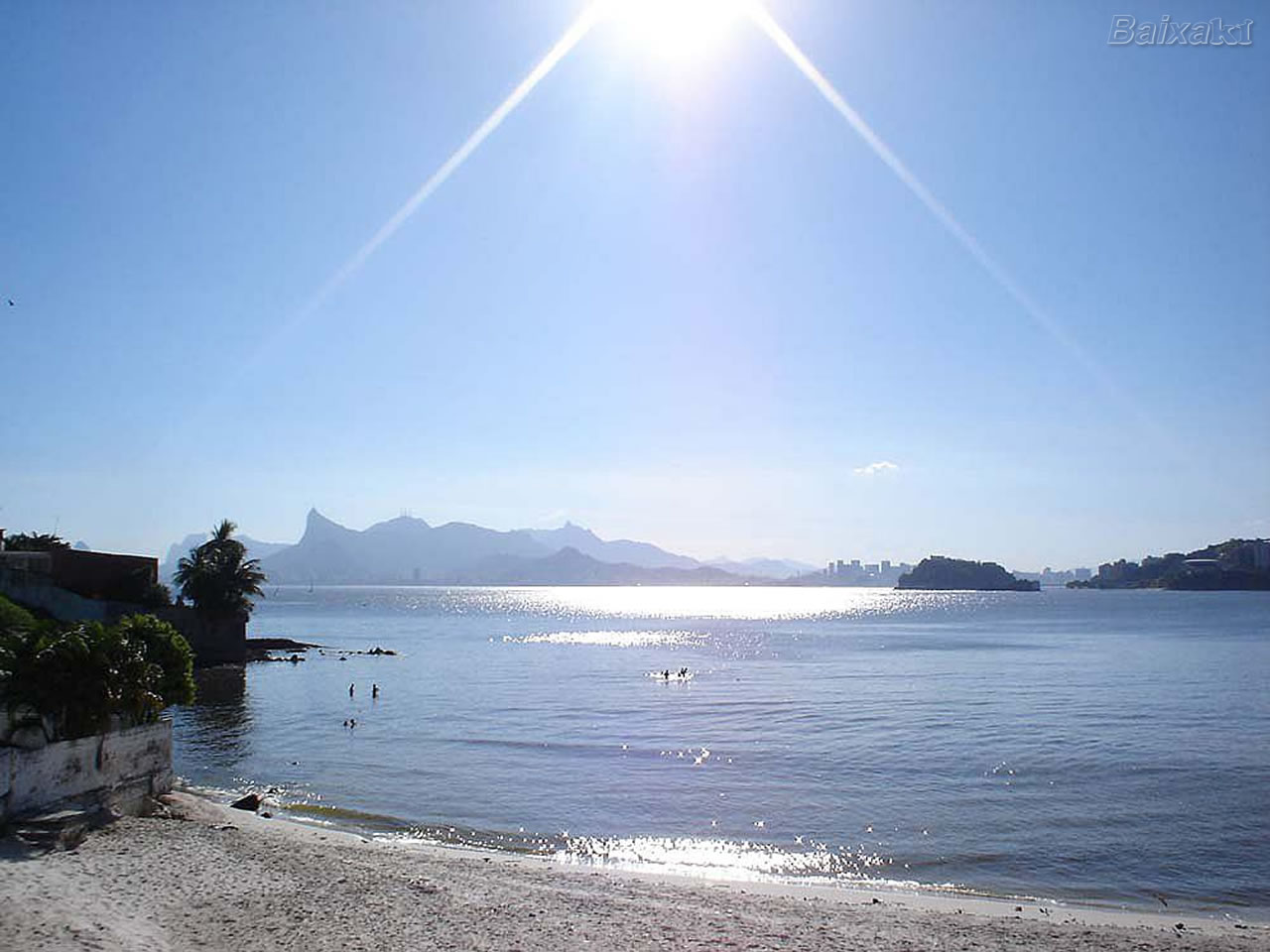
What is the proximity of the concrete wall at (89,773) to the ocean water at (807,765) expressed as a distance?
6.24 meters

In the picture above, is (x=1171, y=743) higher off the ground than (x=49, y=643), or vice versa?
(x=49, y=643)

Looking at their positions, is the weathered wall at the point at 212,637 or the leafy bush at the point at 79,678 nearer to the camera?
the leafy bush at the point at 79,678

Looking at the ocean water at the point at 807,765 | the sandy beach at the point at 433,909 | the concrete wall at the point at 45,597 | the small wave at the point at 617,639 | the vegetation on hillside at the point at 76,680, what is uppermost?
the concrete wall at the point at 45,597

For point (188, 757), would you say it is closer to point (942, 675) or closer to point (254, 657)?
point (254, 657)

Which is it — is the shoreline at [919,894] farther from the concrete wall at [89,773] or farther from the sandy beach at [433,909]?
the concrete wall at [89,773]

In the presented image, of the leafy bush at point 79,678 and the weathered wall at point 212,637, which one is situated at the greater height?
the leafy bush at point 79,678

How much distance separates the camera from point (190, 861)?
59.6 feet

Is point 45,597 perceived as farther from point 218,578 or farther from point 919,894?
point 919,894

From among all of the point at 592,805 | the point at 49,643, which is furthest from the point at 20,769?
the point at 592,805

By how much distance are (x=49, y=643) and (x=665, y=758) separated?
22.9 meters

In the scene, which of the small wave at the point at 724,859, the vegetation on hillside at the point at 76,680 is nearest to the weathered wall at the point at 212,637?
the vegetation on hillside at the point at 76,680

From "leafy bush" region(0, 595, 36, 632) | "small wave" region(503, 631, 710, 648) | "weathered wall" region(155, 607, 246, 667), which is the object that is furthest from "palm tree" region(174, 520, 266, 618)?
"small wave" region(503, 631, 710, 648)

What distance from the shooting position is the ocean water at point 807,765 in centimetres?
2380

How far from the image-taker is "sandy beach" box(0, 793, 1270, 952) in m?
14.7
